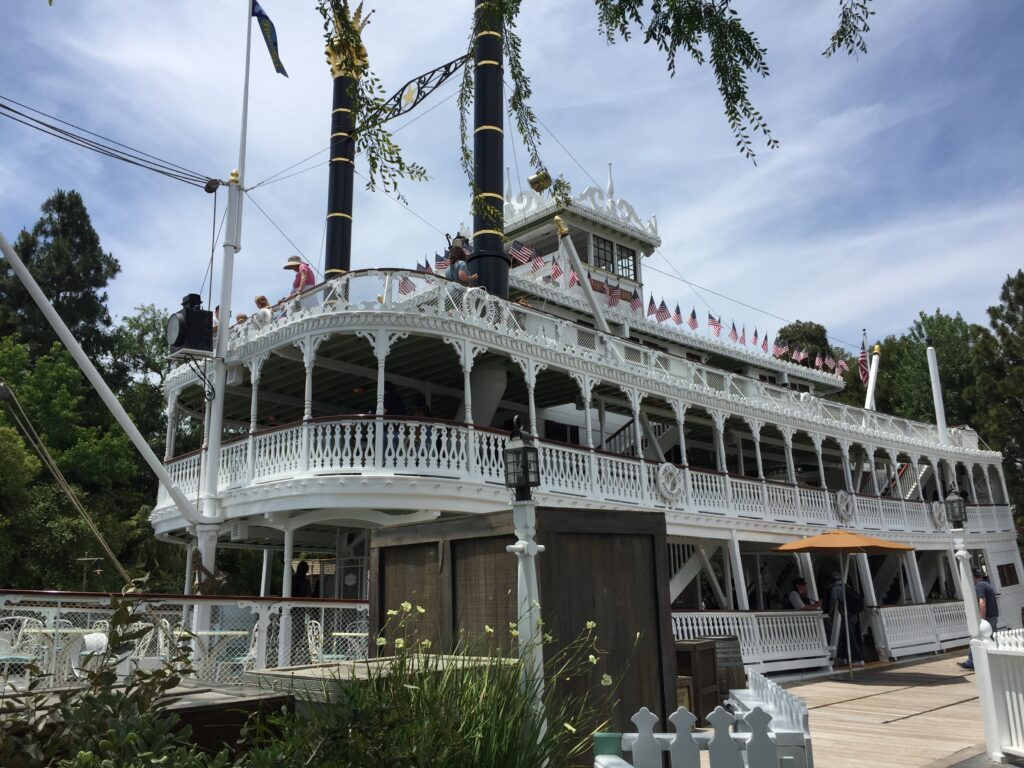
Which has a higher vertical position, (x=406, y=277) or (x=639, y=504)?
(x=406, y=277)

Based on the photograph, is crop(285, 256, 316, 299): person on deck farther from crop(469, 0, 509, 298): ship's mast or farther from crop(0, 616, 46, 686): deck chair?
crop(0, 616, 46, 686): deck chair

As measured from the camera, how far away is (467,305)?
15445 mm

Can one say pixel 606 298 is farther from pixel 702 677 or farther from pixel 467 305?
pixel 702 677

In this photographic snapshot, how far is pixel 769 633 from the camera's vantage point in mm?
17062

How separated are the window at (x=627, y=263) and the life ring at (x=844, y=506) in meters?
9.69

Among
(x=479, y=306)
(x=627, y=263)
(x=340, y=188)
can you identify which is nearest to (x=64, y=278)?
(x=340, y=188)

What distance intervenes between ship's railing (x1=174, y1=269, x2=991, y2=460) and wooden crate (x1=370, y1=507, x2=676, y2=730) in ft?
28.9

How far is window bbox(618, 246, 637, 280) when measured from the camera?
27.8 m

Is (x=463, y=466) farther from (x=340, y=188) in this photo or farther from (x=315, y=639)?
(x=340, y=188)

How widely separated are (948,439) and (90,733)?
33.2 meters

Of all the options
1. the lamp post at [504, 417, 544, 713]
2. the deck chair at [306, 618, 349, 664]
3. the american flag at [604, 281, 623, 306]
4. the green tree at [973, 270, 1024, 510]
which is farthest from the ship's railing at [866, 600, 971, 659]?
the green tree at [973, 270, 1024, 510]

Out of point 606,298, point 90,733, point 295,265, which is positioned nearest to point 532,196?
point 606,298

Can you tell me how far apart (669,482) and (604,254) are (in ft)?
37.2

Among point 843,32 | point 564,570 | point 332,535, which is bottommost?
point 564,570
